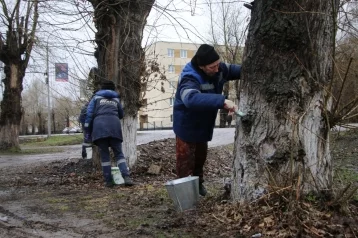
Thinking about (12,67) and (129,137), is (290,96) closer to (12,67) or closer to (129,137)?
(129,137)

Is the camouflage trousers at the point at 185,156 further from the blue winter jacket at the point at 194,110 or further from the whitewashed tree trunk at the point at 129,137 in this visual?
the whitewashed tree trunk at the point at 129,137

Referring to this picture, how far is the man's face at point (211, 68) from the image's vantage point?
4.39 metres

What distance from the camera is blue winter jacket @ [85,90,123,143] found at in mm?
6508

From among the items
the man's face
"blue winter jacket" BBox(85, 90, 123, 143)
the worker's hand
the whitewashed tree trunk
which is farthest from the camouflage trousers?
the whitewashed tree trunk

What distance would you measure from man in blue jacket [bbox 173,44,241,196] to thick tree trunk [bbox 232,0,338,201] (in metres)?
0.69

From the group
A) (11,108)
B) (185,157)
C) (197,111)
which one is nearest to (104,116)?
(185,157)

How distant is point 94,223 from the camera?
4.00 m

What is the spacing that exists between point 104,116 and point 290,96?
3.69 metres

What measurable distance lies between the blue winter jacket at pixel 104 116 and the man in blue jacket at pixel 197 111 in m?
2.05

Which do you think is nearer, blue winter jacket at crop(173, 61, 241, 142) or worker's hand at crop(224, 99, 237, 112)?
worker's hand at crop(224, 99, 237, 112)

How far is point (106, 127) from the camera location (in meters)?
6.51

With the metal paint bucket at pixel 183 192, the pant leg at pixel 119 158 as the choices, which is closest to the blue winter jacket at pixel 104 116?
the pant leg at pixel 119 158

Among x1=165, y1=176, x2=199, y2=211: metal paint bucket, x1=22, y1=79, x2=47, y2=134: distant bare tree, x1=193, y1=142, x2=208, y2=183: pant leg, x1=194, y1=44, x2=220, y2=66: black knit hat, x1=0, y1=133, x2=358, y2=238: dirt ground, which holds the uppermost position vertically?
x1=22, y1=79, x2=47, y2=134: distant bare tree

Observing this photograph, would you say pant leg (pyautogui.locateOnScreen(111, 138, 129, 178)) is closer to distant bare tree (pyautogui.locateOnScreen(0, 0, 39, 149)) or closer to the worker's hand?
the worker's hand
